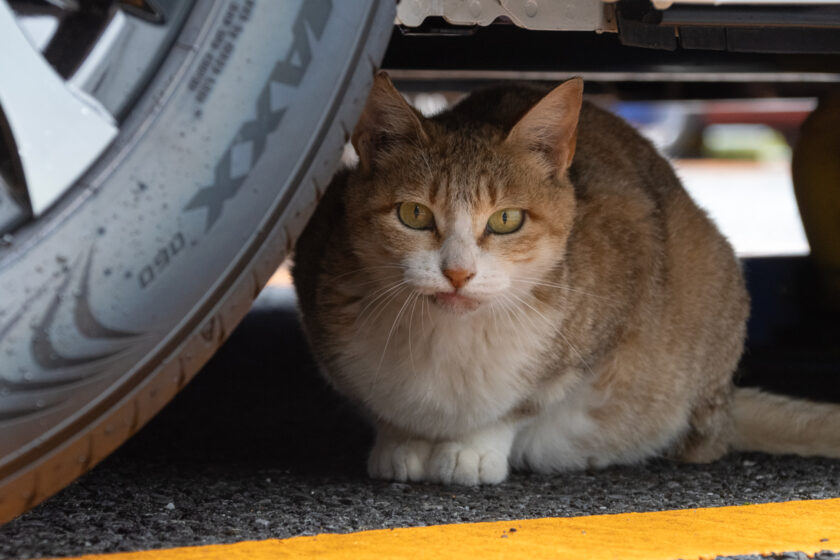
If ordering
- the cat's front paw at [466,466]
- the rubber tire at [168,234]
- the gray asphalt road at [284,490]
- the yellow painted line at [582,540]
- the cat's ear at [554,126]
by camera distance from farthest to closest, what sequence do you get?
the cat's front paw at [466,466]
the cat's ear at [554,126]
the gray asphalt road at [284,490]
the yellow painted line at [582,540]
the rubber tire at [168,234]

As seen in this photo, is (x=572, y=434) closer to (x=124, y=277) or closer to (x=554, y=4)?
(x=554, y=4)

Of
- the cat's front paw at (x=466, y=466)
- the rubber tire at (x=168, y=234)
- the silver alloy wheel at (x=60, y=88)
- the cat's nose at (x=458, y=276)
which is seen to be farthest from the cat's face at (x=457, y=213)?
the silver alloy wheel at (x=60, y=88)

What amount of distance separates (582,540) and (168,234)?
0.99 meters

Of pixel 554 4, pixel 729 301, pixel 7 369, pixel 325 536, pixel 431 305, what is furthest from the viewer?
pixel 729 301

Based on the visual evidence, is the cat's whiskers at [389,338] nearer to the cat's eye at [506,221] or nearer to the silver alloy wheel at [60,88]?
the cat's eye at [506,221]

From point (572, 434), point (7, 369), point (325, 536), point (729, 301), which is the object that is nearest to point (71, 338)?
point (7, 369)

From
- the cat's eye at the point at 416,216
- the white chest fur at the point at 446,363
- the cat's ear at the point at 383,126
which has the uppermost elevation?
the cat's ear at the point at 383,126

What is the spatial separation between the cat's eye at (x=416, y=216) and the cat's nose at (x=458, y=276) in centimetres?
21

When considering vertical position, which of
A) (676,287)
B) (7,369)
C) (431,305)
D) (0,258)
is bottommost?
(7,369)

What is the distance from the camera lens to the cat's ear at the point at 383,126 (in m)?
2.44

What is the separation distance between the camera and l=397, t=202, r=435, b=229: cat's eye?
2.42 meters

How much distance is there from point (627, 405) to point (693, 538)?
35.4 inches

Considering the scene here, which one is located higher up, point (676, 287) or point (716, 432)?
point (676, 287)

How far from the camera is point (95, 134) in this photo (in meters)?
1.53
